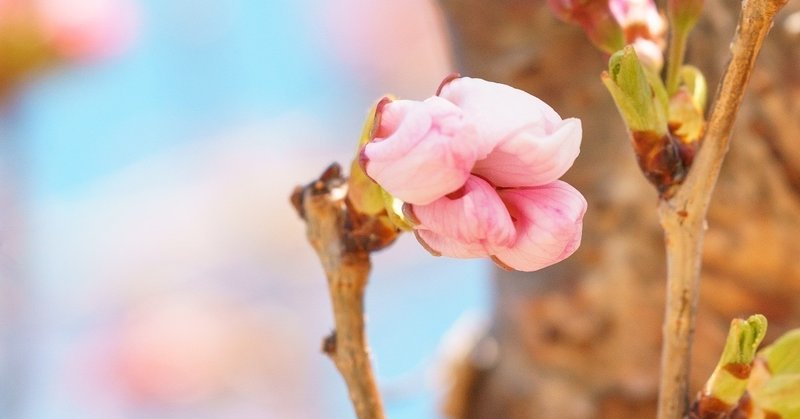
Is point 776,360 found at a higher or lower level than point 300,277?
lower

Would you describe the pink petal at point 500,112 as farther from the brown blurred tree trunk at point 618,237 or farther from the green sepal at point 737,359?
the brown blurred tree trunk at point 618,237

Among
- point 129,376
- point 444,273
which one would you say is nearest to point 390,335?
point 444,273

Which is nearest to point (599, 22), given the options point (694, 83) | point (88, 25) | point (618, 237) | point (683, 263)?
point (694, 83)

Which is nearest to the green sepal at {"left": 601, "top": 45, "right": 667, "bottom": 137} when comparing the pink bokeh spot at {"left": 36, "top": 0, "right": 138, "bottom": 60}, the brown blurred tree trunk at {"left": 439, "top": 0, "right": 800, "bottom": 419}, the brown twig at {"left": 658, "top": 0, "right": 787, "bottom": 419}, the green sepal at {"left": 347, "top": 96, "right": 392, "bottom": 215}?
the brown twig at {"left": 658, "top": 0, "right": 787, "bottom": 419}

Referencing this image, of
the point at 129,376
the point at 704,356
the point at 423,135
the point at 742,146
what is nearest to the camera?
the point at 423,135

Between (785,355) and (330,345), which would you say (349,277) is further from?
(785,355)

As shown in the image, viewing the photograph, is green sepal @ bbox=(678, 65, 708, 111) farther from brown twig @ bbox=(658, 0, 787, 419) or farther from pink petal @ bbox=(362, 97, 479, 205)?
pink petal @ bbox=(362, 97, 479, 205)

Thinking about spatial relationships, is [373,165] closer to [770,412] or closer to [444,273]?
[770,412]

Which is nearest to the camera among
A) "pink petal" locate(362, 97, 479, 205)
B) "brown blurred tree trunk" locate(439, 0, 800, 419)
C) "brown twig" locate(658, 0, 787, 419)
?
"pink petal" locate(362, 97, 479, 205)
